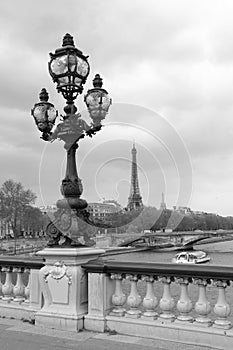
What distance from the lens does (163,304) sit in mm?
6602

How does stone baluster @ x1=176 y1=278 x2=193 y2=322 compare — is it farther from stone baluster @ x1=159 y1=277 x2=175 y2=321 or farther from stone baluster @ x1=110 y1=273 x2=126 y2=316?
stone baluster @ x1=110 y1=273 x2=126 y2=316

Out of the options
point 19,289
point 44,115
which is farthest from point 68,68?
point 19,289

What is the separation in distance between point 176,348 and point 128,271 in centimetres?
140

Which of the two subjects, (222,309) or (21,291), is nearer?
(222,309)

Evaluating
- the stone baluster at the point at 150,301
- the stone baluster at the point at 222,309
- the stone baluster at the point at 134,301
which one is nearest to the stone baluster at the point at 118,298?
the stone baluster at the point at 134,301

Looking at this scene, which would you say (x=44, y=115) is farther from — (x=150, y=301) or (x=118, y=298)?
(x=150, y=301)

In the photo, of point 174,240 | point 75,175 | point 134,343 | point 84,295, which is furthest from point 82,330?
point 174,240

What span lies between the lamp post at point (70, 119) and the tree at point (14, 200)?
328ft

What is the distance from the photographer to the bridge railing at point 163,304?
611cm

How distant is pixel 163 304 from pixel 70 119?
11.9 feet

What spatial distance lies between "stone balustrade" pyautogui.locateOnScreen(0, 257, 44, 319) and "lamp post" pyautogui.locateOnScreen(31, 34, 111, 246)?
2.40 ft

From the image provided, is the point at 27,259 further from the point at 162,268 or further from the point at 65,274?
the point at 162,268

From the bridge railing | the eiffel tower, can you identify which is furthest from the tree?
the bridge railing

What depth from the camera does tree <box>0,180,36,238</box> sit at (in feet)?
346
